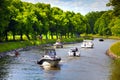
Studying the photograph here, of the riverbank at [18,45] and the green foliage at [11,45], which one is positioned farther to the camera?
the green foliage at [11,45]

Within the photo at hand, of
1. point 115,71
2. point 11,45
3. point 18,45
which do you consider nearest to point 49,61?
point 115,71

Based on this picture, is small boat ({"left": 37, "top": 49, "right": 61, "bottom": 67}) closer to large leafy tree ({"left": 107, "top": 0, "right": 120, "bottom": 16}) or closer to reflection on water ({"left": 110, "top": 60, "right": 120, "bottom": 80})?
reflection on water ({"left": 110, "top": 60, "right": 120, "bottom": 80})

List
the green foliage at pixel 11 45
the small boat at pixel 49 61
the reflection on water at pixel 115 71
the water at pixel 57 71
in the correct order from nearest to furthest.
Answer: the water at pixel 57 71 < the reflection on water at pixel 115 71 < the small boat at pixel 49 61 < the green foliage at pixel 11 45

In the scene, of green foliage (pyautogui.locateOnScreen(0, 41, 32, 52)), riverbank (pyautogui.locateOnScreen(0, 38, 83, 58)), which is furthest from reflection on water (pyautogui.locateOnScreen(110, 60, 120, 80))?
green foliage (pyautogui.locateOnScreen(0, 41, 32, 52))

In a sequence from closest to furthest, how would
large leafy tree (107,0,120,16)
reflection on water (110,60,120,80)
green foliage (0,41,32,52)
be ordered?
reflection on water (110,60,120,80)
large leafy tree (107,0,120,16)
green foliage (0,41,32,52)

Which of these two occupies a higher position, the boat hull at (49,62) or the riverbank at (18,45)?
the riverbank at (18,45)

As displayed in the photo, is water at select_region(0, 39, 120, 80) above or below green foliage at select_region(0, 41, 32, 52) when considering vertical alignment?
below

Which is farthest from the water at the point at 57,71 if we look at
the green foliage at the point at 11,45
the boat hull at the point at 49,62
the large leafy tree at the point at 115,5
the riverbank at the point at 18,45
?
the large leafy tree at the point at 115,5

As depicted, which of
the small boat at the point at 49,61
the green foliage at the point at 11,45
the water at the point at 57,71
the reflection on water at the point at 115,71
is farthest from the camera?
the green foliage at the point at 11,45

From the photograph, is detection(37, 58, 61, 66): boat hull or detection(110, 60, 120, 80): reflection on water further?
detection(37, 58, 61, 66): boat hull

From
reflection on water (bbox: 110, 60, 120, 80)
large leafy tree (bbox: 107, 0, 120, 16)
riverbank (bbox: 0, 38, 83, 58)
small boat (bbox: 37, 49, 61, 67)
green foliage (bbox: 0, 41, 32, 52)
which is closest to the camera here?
reflection on water (bbox: 110, 60, 120, 80)

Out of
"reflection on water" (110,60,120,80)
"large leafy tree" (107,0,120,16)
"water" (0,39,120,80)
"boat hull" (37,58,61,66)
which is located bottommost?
"reflection on water" (110,60,120,80)

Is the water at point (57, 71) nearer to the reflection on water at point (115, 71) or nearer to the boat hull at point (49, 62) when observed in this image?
the reflection on water at point (115, 71)

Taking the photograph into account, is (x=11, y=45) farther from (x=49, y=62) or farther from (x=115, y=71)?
(x=115, y=71)
